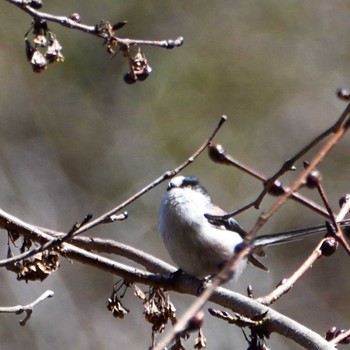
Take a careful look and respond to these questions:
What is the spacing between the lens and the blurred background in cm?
878

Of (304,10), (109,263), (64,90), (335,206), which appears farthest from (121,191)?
(109,263)

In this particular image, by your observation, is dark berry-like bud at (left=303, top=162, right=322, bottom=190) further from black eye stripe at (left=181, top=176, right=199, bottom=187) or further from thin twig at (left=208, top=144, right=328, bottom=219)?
black eye stripe at (left=181, top=176, right=199, bottom=187)

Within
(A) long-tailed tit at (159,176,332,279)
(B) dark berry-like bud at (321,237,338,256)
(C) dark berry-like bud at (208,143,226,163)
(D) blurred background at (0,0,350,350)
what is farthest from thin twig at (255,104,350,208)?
(D) blurred background at (0,0,350,350)

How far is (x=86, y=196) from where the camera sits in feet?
30.8

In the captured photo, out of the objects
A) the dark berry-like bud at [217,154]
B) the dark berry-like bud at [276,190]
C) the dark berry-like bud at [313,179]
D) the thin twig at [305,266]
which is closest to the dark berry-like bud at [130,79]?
the thin twig at [305,266]

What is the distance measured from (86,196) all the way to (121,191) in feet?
1.33

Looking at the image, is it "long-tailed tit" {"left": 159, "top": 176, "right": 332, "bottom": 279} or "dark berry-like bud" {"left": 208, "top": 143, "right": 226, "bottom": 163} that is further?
"long-tailed tit" {"left": 159, "top": 176, "right": 332, "bottom": 279}

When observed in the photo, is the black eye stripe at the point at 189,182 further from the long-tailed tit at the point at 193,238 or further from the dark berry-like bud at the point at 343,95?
the dark berry-like bud at the point at 343,95

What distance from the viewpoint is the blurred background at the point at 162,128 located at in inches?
346

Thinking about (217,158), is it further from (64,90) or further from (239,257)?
(64,90)

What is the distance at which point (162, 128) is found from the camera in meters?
10.2

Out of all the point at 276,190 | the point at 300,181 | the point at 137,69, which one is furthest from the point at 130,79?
the point at 300,181

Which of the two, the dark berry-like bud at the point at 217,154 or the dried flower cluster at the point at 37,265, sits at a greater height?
the dried flower cluster at the point at 37,265

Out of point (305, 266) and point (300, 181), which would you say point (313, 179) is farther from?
point (305, 266)
